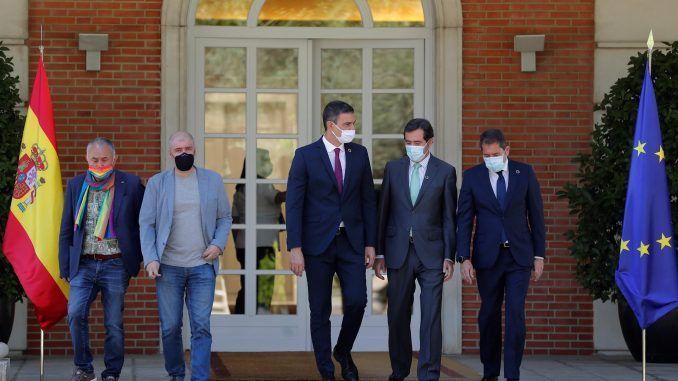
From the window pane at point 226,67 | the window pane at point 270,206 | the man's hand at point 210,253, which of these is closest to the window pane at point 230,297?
the window pane at point 270,206

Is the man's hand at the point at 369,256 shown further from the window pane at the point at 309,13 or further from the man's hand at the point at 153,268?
the window pane at the point at 309,13

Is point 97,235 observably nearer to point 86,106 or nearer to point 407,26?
point 86,106

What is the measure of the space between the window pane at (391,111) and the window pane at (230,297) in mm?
1726

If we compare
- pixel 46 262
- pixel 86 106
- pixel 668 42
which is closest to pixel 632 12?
pixel 668 42

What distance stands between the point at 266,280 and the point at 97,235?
285 cm

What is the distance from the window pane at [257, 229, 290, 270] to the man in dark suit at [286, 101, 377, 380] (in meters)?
2.57

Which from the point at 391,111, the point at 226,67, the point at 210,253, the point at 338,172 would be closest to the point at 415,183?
the point at 338,172

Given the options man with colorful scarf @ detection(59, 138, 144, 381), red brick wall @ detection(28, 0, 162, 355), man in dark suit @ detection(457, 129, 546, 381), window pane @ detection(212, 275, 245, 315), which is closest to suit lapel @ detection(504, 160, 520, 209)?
man in dark suit @ detection(457, 129, 546, 381)

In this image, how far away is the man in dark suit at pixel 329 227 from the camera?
26.8 ft

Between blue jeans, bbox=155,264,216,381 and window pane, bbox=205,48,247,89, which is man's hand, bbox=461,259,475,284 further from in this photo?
window pane, bbox=205,48,247,89

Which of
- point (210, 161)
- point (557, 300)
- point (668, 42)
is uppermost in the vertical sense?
point (668, 42)

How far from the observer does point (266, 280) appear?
427 inches

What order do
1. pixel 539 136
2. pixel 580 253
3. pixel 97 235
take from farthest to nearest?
pixel 539 136 < pixel 580 253 < pixel 97 235

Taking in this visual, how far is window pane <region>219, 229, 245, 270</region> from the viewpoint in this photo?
10.8m
